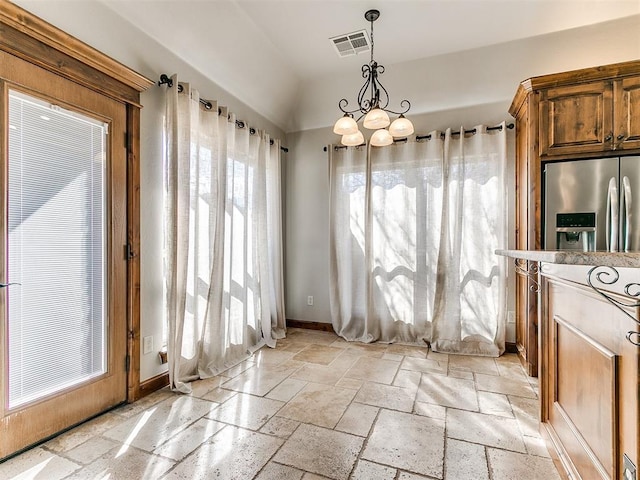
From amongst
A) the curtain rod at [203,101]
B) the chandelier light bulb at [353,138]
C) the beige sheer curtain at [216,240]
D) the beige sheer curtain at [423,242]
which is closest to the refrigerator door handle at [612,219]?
the beige sheer curtain at [423,242]

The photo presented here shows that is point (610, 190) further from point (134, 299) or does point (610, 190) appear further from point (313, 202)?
point (134, 299)

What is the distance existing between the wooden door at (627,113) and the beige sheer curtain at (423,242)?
0.96 m

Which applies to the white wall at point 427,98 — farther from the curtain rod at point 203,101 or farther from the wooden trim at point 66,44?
the wooden trim at point 66,44

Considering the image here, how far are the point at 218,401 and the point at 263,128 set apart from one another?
3.08 meters

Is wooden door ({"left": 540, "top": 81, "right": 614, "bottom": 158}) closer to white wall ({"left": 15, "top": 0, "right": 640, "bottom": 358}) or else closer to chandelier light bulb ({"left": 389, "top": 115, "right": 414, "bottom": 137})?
white wall ({"left": 15, "top": 0, "right": 640, "bottom": 358})

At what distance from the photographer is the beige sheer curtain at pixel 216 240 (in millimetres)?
2580

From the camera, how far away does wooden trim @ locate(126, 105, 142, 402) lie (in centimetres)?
237

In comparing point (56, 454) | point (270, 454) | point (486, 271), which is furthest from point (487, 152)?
point (56, 454)

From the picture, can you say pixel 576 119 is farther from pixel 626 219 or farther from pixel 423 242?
pixel 423 242

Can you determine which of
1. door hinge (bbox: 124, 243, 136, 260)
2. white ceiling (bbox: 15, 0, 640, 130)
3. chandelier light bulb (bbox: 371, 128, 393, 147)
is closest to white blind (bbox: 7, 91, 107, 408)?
door hinge (bbox: 124, 243, 136, 260)

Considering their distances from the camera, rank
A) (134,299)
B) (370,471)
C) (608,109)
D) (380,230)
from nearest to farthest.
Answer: (370,471) < (134,299) < (608,109) < (380,230)

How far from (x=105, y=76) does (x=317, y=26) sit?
6.30 ft

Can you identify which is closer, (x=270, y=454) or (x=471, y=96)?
(x=270, y=454)

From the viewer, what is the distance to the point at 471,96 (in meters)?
3.58
